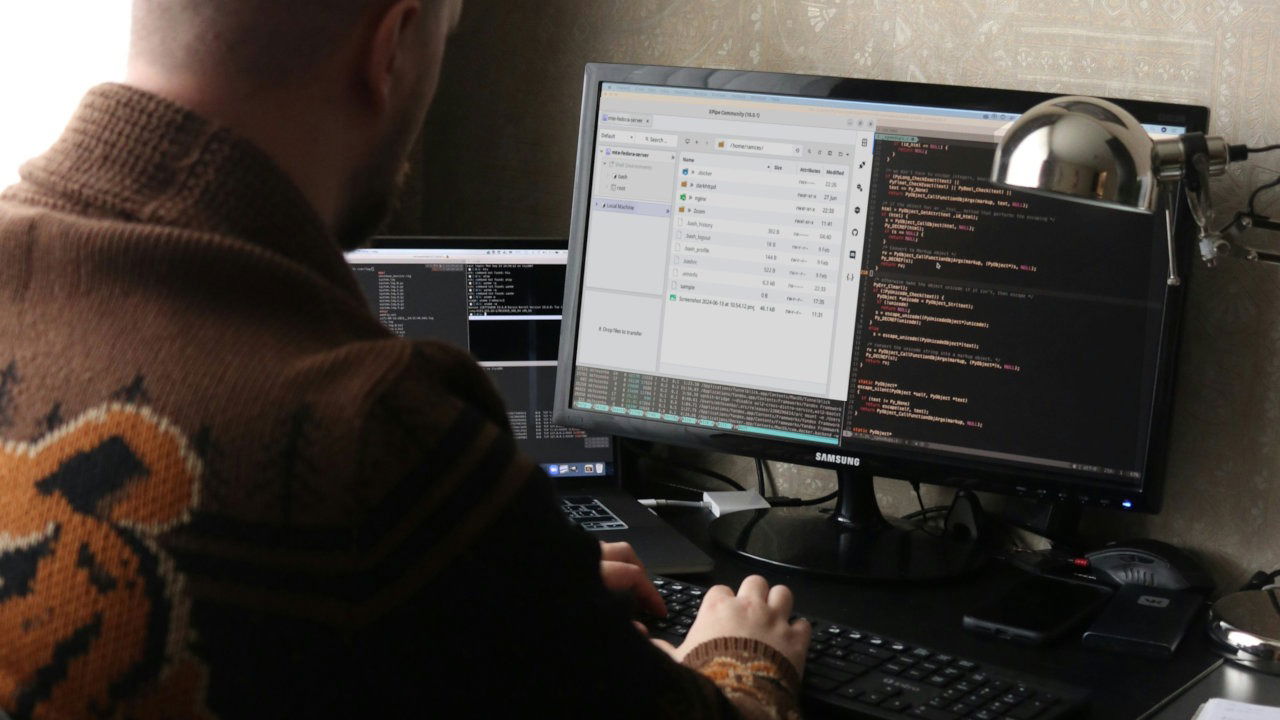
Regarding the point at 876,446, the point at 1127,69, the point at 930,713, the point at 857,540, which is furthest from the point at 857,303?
the point at 930,713

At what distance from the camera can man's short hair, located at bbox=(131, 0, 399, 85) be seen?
0.71 meters

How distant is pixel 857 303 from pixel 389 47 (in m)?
0.65

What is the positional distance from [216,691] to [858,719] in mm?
471

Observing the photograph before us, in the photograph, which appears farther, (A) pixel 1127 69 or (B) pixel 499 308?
(B) pixel 499 308

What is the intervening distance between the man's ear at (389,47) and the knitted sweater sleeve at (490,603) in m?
0.19

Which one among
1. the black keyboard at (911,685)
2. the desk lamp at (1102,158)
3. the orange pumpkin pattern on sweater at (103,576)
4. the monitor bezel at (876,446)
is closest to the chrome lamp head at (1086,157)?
the desk lamp at (1102,158)

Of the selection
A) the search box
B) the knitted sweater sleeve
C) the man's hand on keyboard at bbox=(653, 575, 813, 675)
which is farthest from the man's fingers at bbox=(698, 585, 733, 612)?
the search box

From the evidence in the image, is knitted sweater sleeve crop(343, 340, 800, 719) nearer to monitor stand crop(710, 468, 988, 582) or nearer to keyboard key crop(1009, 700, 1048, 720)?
keyboard key crop(1009, 700, 1048, 720)

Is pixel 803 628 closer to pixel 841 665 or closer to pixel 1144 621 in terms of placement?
pixel 841 665

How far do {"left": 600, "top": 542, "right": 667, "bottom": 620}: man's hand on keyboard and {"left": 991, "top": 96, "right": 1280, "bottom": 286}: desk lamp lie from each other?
1.36 feet

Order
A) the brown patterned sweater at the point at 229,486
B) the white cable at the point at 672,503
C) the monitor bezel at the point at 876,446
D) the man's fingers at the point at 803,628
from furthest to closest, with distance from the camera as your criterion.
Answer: the white cable at the point at 672,503
the monitor bezel at the point at 876,446
the man's fingers at the point at 803,628
the brown patterned sweater at the point at 229,486

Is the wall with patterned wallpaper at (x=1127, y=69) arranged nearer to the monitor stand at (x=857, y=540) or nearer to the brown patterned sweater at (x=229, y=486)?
the monitor stand at (x=857, y=540)

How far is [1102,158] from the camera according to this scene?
3.07ft

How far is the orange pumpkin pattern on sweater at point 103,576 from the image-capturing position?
64 centimetres
